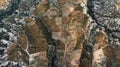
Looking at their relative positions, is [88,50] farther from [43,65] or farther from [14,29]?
[14,29]

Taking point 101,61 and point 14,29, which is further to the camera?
point 14,29

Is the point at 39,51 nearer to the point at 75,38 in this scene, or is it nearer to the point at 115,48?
the point at 75,38

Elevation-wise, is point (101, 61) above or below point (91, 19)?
below

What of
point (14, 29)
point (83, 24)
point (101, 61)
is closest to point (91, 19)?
point (83, 24)

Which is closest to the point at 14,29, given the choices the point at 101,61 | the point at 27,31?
the point at 27,31

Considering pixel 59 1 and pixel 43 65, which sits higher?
pixel 59 1

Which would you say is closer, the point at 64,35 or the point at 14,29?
the point at 64,35

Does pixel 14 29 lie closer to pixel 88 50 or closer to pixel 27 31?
pixel 27 31
